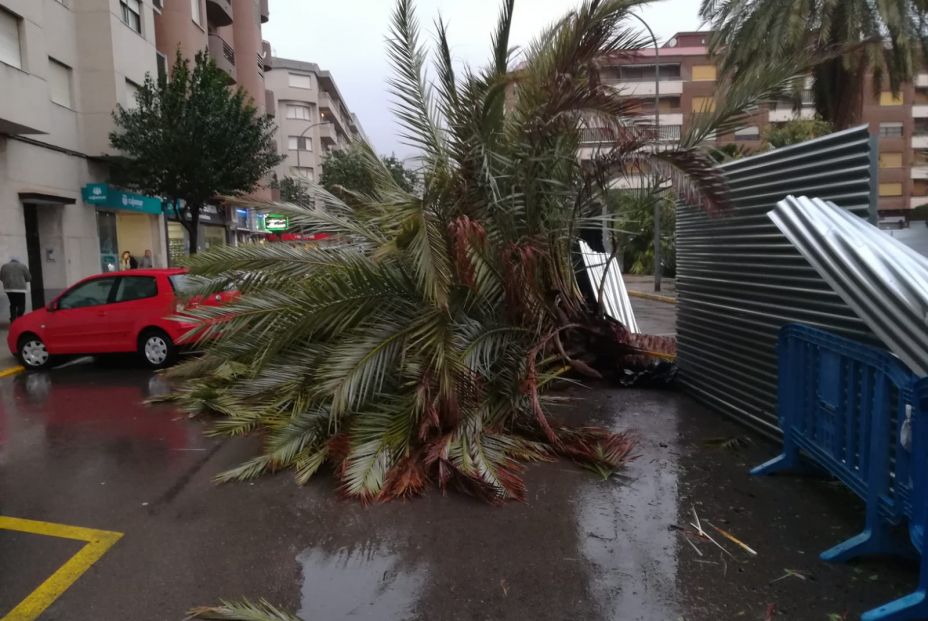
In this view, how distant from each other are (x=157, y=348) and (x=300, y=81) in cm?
5651

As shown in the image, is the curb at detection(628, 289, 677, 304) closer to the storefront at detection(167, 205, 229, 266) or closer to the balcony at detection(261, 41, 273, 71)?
the storefront at detection(167, 205, 229, 266)

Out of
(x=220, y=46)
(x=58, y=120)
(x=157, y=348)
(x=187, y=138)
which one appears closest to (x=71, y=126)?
(x=58, y=120)

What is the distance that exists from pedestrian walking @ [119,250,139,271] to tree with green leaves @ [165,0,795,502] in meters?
15.1

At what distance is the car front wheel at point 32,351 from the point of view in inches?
422

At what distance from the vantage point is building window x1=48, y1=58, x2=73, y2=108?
1753cm

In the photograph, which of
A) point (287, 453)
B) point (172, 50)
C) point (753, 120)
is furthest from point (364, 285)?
point (172, 50)

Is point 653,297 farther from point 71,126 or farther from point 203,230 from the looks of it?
point 203,230

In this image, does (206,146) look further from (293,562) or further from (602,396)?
(293,562)

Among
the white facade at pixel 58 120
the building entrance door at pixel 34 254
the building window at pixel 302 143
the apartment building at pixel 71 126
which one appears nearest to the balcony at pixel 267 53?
the building window at pixel 302 143

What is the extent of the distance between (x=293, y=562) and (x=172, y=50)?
24.7m

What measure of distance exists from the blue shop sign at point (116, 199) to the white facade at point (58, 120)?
0.86 ft

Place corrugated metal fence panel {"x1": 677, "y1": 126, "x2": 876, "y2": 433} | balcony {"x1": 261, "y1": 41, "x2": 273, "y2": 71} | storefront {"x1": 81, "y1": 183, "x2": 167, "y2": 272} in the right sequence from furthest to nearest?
balcony {"x1": 261, "y1": 41, "x2": 273, "y2": 71}
storefront {"x1": 81, "y1": 183, "x2": 167, "y2": 272}
corrugated metal fence panel {"x1": 677, "y1": 126, "x2": 876, "y2": 433}

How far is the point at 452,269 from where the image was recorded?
18.7 feet

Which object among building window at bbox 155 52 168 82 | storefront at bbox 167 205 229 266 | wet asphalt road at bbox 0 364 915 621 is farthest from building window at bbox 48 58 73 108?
wet asphalt road at bbox 0 364 915 621
